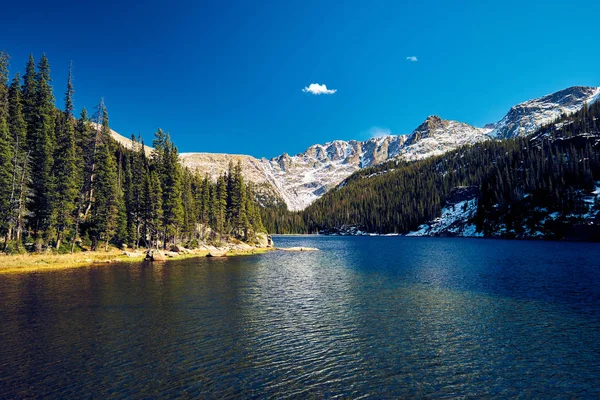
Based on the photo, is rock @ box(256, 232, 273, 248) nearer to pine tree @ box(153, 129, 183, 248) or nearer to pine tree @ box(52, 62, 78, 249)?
pine tree @ box(153, 129, 183, 248)

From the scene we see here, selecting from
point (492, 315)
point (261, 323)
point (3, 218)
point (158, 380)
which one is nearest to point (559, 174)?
point (492, 315)

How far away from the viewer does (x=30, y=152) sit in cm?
6506

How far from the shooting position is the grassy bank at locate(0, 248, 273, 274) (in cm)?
5222

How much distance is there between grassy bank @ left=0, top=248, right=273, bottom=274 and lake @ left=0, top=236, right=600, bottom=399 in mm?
13562

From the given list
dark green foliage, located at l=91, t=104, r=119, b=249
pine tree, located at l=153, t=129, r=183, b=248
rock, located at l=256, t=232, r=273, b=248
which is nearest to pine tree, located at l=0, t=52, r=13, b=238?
dark green foliage, located at l=91, t=104, r=119, b=249

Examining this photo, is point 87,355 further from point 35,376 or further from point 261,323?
point 261,323

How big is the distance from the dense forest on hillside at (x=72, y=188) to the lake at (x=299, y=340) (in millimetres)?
25076

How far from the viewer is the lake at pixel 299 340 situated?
50.9ft

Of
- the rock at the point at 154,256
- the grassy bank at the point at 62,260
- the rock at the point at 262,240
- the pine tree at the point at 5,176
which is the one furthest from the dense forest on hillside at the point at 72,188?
the rock at the point at 262,240

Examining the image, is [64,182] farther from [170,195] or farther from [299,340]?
[299,340]

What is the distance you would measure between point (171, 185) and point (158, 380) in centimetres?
7999

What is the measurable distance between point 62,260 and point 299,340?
5830 centimetres

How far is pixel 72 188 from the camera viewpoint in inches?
2633

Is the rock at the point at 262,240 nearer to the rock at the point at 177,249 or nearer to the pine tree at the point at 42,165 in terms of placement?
the rock at the point at 177,249
